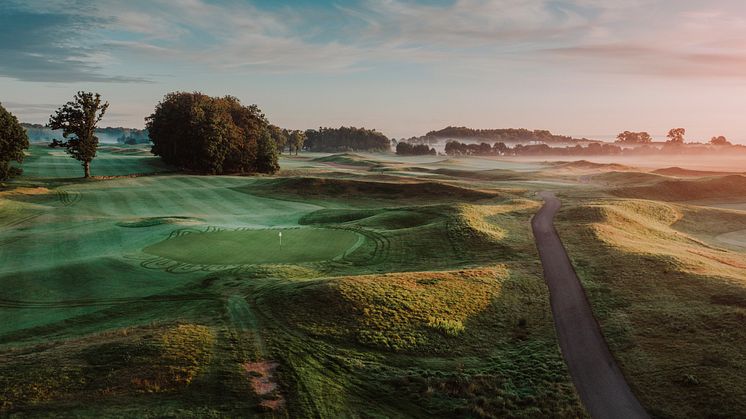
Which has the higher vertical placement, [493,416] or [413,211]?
[413,211]

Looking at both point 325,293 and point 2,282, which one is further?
point 2,282

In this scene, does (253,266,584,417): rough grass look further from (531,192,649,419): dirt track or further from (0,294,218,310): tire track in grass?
(0,294,218,310): tire track in grass

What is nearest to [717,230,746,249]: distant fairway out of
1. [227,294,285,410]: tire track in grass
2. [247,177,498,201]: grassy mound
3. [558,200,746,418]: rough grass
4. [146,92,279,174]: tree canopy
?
[558,200,746,418]: rough grass

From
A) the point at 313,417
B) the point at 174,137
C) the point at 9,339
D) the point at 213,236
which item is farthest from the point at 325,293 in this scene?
the point at 174,137

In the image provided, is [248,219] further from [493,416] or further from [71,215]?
[493,416]

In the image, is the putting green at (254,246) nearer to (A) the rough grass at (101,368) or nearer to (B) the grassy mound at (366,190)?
(A) the rough grass at (101,368)

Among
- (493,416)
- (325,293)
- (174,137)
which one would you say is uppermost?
(174,137)
